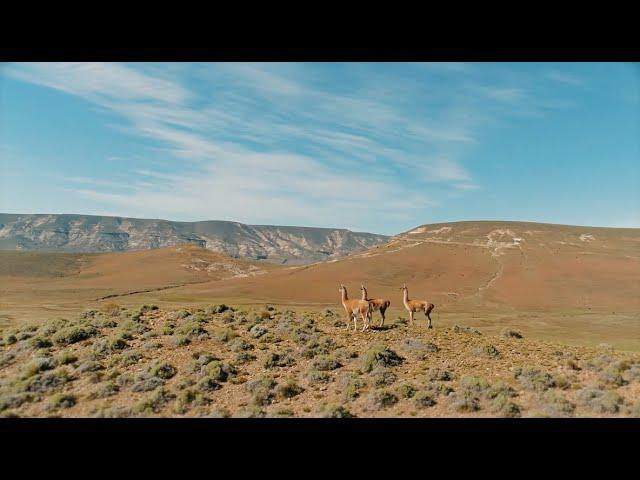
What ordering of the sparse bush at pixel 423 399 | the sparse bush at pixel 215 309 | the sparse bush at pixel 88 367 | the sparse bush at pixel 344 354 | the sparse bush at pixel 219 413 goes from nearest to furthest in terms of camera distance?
the sparse bush at pixel 219 413, the sparse bush at pixel 423 399, the sparse bush at pixel 88 367, the sparse bush at pixel 344 354, the sparse bush at pixel 215 309

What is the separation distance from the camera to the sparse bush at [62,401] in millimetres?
9259

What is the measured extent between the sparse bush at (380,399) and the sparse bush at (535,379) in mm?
3458

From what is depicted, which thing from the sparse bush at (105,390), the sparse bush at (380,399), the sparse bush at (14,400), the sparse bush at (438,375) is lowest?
the sparse bush at (14,400)

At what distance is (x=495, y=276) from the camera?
73.1 meters

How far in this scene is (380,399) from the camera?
30.1 ft

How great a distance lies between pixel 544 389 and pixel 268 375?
6.90 meters

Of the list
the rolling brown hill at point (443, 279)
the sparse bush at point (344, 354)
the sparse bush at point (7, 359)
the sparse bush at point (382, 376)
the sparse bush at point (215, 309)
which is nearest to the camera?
the sparse bush at point (382, 376)

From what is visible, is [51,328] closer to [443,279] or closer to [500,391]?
[500,391]

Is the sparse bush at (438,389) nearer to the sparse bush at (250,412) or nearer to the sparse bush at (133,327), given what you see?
the sparse bush at (250,412)

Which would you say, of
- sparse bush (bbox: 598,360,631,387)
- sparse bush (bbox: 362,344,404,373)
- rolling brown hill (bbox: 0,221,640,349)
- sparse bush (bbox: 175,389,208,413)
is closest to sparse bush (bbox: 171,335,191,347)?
sparse bush (bbox: 175,389,208,413)

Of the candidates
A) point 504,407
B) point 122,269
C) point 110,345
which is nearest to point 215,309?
point 110,345

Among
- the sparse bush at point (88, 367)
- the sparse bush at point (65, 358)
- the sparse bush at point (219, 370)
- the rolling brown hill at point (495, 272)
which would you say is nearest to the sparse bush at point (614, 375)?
the sparse bush at point (219, 370)
